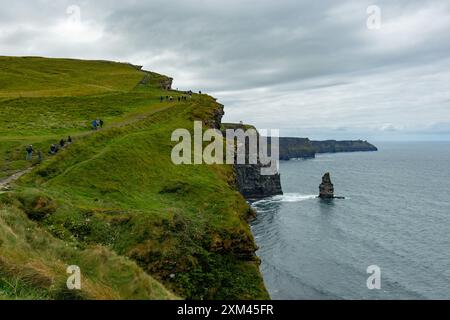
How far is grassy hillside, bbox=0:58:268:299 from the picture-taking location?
84.2ft

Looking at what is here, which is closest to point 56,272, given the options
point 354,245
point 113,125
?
point 113,125

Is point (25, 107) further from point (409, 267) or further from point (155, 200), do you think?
point (409, 267)

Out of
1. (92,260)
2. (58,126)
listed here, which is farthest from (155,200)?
(58,126)

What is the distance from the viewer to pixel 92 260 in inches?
743

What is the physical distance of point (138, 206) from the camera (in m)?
31.8

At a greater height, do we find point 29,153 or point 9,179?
point 29,153

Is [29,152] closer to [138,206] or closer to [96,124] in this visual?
[96,124]

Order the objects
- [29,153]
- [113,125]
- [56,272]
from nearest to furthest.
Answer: [56,272] < [29,153] < [113,125]

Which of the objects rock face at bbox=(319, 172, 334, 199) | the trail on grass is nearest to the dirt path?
the trail on grass

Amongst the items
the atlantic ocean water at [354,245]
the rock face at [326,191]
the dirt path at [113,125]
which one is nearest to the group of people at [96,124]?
the dirt path at [113,125]

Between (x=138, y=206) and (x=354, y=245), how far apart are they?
57.6 meters

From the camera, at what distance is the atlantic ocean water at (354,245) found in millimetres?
58594

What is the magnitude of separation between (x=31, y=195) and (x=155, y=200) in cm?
961

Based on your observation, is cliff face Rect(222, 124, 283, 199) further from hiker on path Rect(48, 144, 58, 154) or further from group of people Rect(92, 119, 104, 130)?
hiker on path Rect(48, 144, 58, 154)
